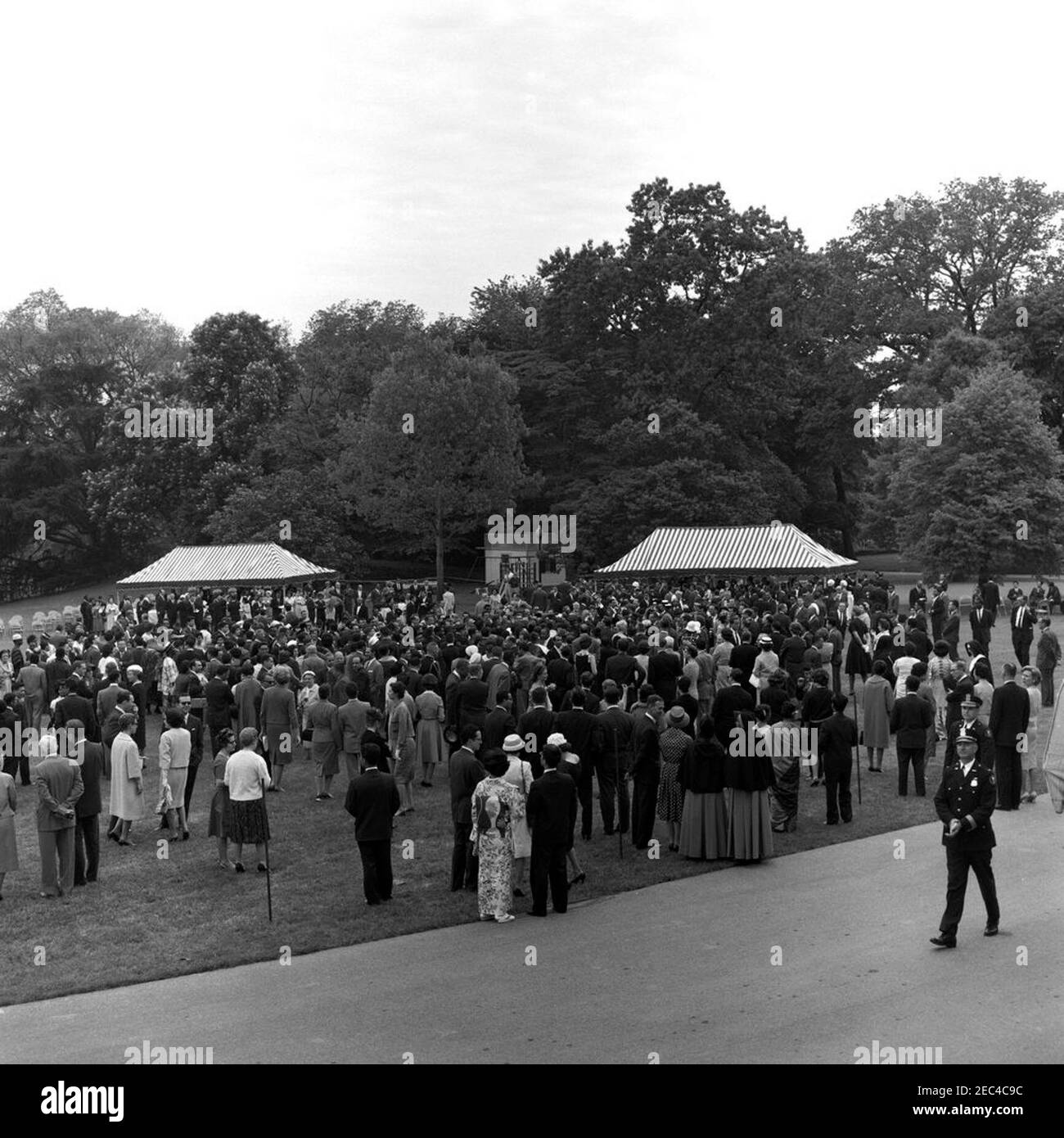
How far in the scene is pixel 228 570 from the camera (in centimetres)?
3797

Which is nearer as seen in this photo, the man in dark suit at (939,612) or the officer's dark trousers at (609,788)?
the officer's dark trousers at (609,788)

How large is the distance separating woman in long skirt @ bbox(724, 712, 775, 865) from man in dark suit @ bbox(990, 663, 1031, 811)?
301cm

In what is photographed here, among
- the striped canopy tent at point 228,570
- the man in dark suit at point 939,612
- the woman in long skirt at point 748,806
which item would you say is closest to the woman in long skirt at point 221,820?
the woman in long skirt at point 748,806

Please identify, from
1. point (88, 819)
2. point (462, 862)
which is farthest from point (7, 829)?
point (462, 862)

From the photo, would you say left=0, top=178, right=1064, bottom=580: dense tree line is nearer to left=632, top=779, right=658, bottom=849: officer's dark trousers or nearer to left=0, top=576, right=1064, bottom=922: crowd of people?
left=0, top=576, right=1064, bottom=922: crowd of people

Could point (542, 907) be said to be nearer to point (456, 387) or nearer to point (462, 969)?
point (462, 969)

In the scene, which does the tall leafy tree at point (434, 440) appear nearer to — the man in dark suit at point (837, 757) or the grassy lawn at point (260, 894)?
the grassy lawn at point (260, 894)

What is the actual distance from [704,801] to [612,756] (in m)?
1.38

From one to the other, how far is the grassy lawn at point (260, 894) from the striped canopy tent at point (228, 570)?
71.3 feet

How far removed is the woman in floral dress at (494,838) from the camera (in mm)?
11414

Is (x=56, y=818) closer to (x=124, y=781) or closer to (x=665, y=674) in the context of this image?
(x=124, y=781)

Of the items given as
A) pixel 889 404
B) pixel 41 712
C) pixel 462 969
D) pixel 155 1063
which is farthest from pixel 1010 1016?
pixel 889 404

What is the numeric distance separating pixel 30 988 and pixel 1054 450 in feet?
116

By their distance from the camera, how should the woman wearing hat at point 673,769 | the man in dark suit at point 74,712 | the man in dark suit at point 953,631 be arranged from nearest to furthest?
the woman wearing hat at point 673,769
the man in dark suit at point 74,712
the man in dark suit at point 953,631
